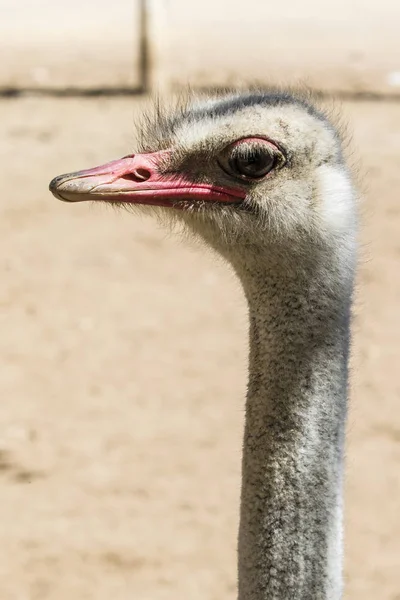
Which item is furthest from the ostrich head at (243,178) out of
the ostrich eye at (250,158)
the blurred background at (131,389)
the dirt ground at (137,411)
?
the dirt ground at (137,411)

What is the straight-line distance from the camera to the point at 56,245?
24.0 ft

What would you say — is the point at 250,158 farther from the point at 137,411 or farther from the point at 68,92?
the point at 68,92

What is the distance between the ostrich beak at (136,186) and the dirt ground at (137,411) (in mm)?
508

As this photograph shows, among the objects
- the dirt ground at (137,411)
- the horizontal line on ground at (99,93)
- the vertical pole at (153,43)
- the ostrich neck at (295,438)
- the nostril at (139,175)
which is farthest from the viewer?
the horizontal line on ground at (99,93)

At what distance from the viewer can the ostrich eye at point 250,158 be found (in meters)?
2.45

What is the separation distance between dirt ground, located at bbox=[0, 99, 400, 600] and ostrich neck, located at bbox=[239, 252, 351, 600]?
55 cm

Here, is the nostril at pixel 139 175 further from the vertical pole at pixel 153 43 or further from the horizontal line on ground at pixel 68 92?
the horizontal line on ground at pixel 68 92

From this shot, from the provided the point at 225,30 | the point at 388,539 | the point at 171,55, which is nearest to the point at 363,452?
the point at 388,539

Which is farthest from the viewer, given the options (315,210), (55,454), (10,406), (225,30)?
(225,30)

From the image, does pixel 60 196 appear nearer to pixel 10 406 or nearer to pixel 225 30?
pixel 10 406

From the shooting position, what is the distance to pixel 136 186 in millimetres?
2539

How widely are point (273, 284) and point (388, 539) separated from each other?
2.15 meters

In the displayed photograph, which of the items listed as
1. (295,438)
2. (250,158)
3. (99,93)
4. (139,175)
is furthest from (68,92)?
(295,438)

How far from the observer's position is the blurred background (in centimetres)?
426
